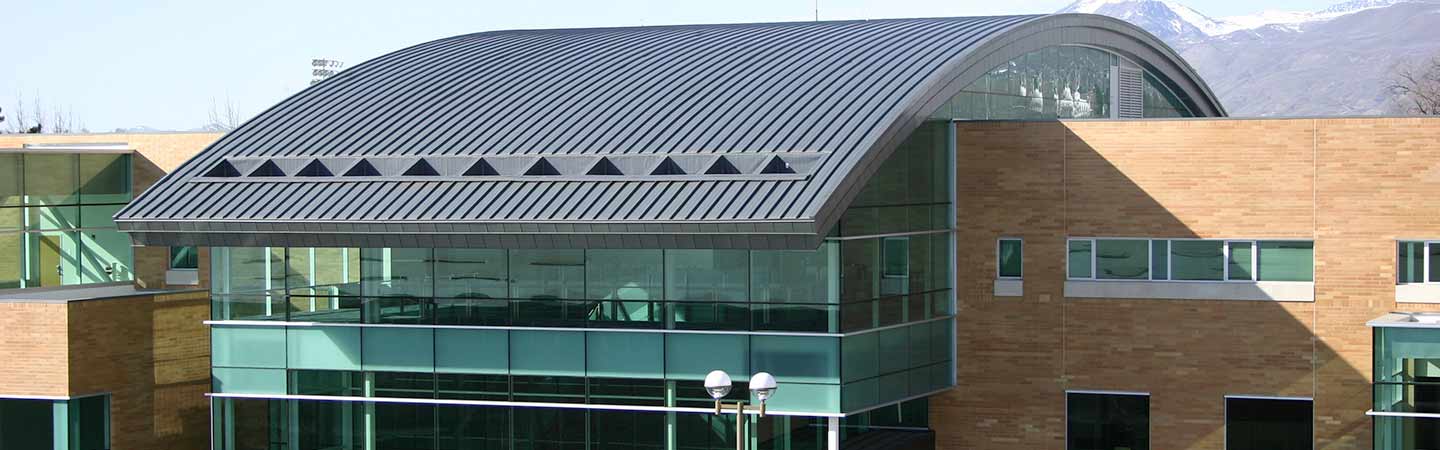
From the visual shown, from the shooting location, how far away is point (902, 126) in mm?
27672

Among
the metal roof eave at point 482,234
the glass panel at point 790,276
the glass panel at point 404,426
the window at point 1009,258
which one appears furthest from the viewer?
the window at point 1009,258

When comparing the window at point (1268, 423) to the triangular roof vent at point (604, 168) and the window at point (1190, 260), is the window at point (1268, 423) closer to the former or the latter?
the window at point (1190, 260)

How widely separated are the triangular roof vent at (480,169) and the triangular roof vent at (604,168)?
6.10 feet

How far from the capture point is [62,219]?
129 feet

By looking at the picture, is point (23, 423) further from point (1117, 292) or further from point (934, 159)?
point (1117, 292)

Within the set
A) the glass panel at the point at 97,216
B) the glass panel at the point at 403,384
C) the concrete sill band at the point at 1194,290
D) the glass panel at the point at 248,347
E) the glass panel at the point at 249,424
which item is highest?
the glass panel at the point at 97,216

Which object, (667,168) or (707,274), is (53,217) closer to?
(667,168)

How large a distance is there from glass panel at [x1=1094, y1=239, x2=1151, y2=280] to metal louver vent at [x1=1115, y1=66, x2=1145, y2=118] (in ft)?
28.3

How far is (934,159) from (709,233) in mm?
5901

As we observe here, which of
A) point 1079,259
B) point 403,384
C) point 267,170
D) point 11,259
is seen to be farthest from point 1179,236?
point 11,259

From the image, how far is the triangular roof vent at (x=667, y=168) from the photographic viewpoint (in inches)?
1078

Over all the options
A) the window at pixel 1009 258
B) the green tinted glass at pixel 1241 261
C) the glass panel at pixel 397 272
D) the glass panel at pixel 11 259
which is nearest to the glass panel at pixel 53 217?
the glass panel at pixel 11 259

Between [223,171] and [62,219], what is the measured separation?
35.5 ft

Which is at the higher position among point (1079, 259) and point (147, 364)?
point (1079, 259)
